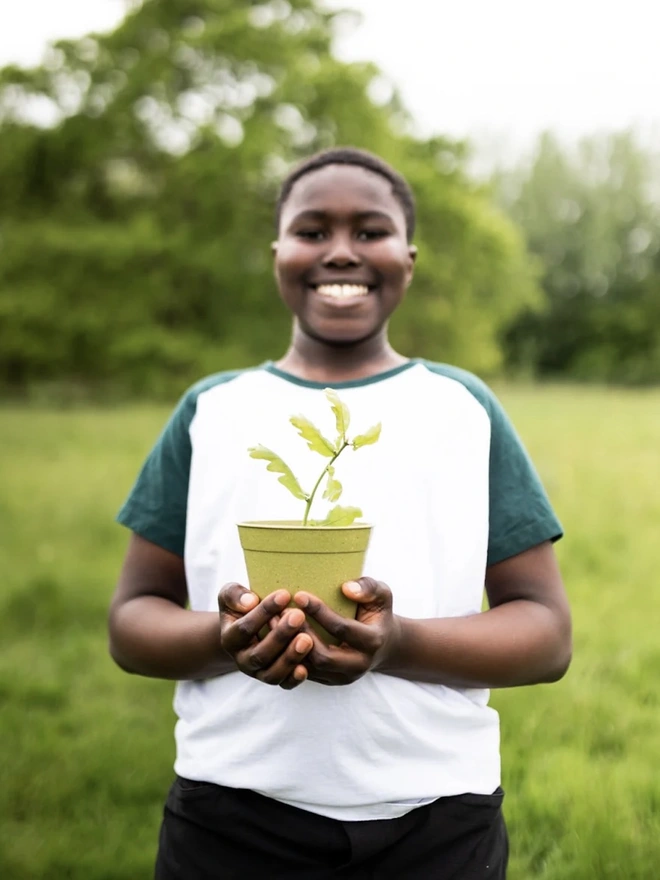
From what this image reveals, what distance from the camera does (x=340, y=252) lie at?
217cm

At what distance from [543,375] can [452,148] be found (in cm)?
1224

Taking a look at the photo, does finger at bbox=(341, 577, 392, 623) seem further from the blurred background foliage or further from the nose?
the blurred background foliage

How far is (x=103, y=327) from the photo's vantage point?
2111cm

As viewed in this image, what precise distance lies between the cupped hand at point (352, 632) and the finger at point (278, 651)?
2 cm

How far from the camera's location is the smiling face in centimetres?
220

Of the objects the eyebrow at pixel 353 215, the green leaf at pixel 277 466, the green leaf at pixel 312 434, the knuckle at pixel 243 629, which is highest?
the eyebrow at pixel 353 215

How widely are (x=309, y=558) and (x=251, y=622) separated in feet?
0.41

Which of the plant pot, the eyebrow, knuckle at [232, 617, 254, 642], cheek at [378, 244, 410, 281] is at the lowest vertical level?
knuckle at [232, 617, 254, 642]

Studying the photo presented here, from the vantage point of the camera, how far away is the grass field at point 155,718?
314 centimetres

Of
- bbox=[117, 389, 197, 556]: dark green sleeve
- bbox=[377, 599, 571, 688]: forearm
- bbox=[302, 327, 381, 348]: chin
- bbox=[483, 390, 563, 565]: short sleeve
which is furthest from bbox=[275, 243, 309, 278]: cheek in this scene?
bbox=[377, 599, 571, 688]: forearm

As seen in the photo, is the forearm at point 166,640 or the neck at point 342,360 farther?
the neck at point 342,360

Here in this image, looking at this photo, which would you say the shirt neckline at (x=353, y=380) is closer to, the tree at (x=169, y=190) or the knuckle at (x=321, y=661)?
the knuckle at (x=321, y=661)

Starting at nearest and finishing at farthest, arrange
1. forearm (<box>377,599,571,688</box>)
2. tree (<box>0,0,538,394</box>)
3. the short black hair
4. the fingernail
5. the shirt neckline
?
the fingernail < forearm (<box>377,599,571,688</box>) < the shirt neckline < the short black hair < tree (<box>0,0,538,394</box>)

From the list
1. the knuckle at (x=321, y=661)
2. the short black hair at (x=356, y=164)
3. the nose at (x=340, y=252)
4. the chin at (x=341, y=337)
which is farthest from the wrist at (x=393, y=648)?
the short black hair at (x=356, y=164)
